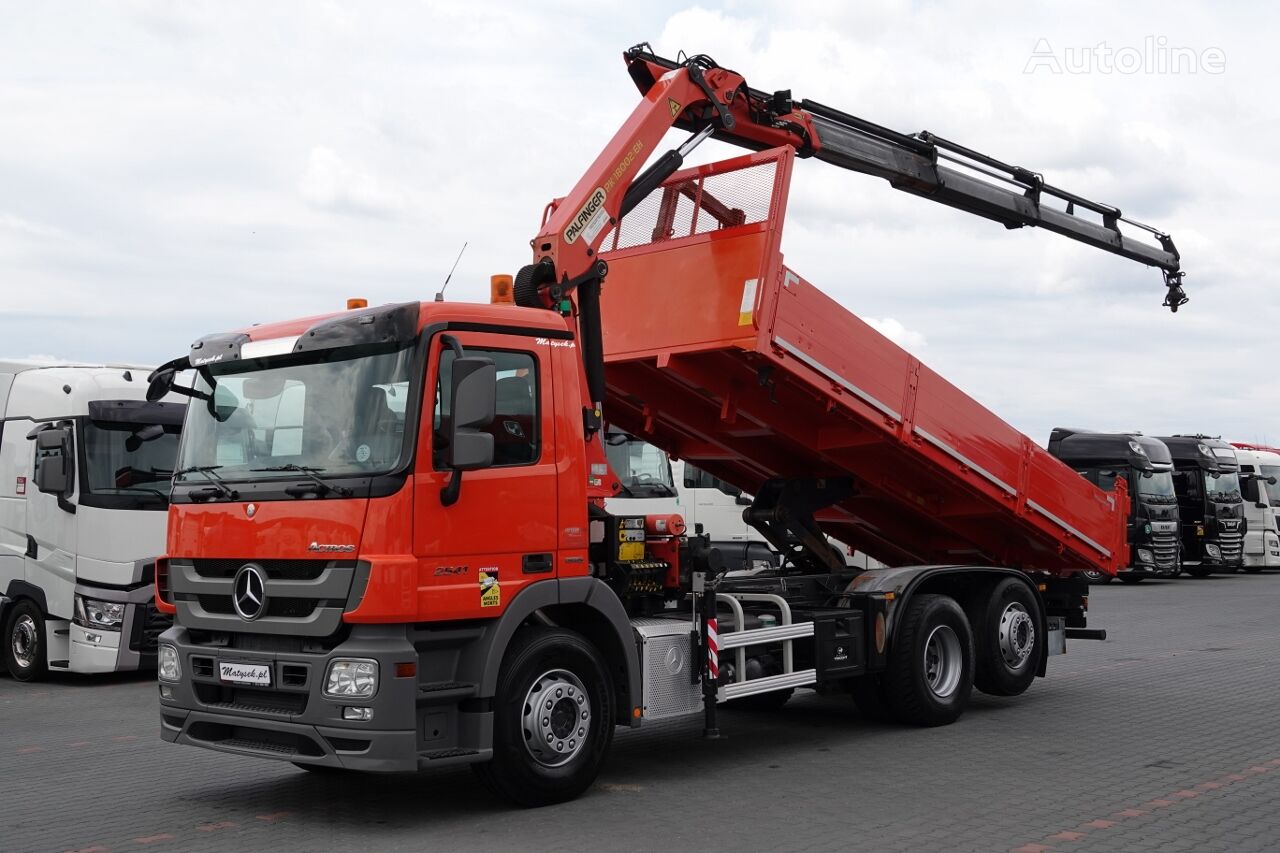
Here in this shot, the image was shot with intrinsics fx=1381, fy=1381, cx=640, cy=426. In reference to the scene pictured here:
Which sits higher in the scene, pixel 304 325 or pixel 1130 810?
pixel 304 325

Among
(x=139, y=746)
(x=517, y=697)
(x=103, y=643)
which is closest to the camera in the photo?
(x=517, y=697)

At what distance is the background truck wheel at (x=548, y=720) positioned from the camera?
7.32 m

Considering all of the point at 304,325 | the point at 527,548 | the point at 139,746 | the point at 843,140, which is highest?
the point at 843,140

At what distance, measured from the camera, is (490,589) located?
23.9 ft

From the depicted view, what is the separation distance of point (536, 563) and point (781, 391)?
262 cm

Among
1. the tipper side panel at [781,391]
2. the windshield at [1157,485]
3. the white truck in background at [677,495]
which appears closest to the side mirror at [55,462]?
the tipper side panel at [781,391]

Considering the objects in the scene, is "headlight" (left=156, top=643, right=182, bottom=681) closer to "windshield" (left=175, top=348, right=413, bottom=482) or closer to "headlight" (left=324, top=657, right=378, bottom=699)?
"windshield" (left=175, top=348, right=413, bottom=482)

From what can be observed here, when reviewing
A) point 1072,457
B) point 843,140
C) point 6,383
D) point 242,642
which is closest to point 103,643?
point 6,383

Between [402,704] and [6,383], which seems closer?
[402,704]

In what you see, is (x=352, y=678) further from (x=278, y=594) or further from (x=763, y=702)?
(x=763, y=702)

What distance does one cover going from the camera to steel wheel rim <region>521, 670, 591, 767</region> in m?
7.45

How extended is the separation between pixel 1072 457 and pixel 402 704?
25537 mm

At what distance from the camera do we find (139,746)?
9945 mm

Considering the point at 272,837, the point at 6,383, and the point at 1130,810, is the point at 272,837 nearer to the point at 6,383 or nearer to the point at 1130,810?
the point at 1130,810
